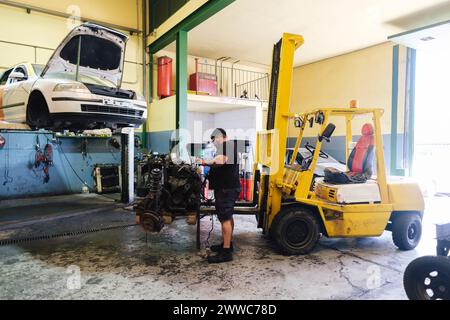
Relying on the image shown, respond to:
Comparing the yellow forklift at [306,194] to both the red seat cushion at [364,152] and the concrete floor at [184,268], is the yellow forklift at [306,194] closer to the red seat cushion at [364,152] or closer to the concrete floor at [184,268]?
the red seat cushion at [364,152]

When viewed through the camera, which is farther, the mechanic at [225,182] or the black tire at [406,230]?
the black tire at [406,230]

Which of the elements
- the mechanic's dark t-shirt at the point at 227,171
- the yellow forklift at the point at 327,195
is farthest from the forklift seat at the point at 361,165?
the mechanic's dark t-shirt at the point at 227,171

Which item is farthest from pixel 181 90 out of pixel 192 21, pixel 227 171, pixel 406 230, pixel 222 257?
pixel 406 230

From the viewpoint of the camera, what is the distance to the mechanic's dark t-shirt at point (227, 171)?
3646 millimetres

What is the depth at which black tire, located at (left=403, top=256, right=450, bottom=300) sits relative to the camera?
226cm

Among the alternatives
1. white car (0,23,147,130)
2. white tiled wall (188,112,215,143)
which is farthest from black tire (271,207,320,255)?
white tiled wall (188,112,215,143)

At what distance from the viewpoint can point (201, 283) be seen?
9.84ft

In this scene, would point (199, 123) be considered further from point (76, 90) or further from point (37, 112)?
point (76, 90)

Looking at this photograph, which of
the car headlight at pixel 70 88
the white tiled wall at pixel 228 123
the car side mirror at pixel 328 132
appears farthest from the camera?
the white tiled wall at pixel 228 123

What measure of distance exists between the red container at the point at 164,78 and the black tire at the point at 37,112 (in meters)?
4.51

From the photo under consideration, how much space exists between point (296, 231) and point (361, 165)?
4.37 ft

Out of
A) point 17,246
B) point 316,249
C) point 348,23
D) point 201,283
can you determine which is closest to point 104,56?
point 17,246

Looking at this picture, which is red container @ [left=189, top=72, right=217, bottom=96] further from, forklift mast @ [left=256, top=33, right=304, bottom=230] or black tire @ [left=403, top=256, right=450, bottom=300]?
black tire @ [left=403, top=256, right=450, bottom=300]

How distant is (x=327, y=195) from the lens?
3885 millimetres
